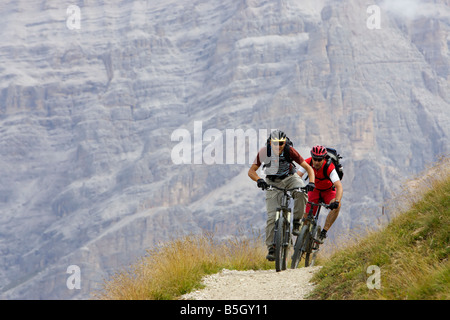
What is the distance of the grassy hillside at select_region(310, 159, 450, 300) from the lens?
6332 millimetres

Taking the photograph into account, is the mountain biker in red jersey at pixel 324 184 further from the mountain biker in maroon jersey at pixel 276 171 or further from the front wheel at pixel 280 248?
the front wheel at pixel 280 248

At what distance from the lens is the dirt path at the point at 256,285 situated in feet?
28.1

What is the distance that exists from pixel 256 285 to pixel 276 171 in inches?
92.4

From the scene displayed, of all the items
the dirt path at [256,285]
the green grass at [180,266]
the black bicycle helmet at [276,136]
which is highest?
the black bicycle helmet at [276,136]

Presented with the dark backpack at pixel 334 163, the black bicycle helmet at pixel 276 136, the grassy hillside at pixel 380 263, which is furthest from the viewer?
the dark backpack at pixel 334 163

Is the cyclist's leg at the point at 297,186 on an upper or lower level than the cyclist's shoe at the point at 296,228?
upper

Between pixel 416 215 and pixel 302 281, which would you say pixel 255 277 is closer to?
pixel 302 281

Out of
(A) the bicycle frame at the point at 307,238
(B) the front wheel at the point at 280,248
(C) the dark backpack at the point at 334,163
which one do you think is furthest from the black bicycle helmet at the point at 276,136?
(A) the bicycle frame at the point at 307,238

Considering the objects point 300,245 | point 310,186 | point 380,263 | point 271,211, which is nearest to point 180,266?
point 271,211

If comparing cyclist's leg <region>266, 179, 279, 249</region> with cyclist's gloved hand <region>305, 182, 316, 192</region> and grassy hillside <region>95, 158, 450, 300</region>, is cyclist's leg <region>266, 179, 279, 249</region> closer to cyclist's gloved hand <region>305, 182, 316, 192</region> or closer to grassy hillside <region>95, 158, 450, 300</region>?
cyclist's gloved hand <region>305, 182, 316, 192</region>

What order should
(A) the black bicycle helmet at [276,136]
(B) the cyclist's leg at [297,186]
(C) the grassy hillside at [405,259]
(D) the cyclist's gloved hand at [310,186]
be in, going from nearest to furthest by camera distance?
(C) the grassy hillside at [405,259] → (D) the cyclist's gloved hand at [310,186] → (A) the black bicycle helmet at [276,136] → (B) the cyclist's leg at [297,186]

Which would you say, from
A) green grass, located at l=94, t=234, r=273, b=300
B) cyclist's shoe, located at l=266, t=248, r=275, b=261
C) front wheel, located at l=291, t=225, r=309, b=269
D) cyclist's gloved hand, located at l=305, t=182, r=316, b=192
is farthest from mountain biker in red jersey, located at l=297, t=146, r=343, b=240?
green grass, located at l=94, t=234, r=273, b=300

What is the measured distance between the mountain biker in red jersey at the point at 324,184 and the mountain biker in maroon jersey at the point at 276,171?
0.92 feet

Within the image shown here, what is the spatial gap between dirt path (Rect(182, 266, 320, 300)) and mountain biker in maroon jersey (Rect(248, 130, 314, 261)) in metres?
0.65
